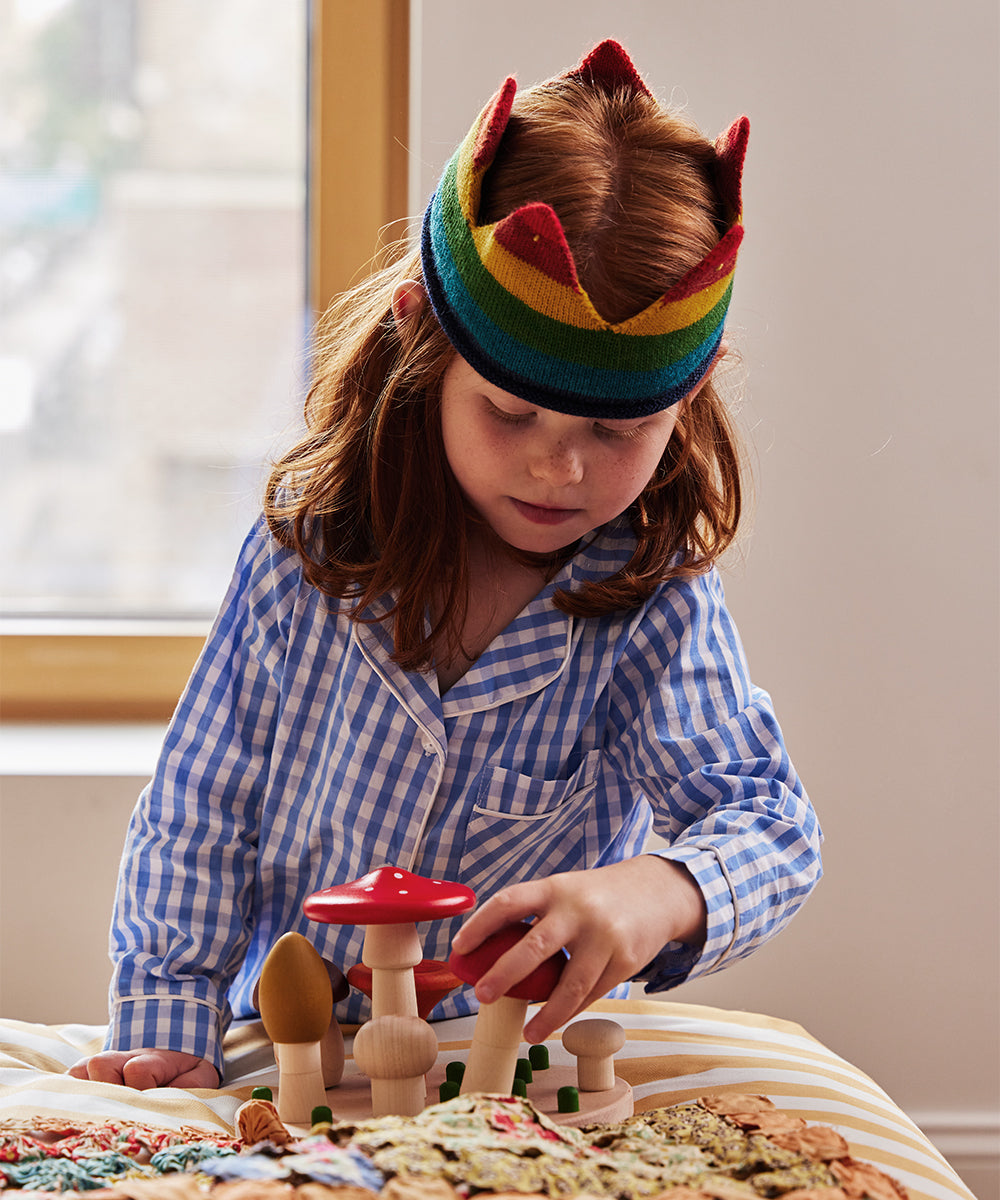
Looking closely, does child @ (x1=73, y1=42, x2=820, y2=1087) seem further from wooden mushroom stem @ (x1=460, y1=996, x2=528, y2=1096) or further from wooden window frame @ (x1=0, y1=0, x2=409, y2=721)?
wooden window frame @ (x1=0, y1=0, x2=409, y2=721)

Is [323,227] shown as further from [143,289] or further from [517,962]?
[517,962]

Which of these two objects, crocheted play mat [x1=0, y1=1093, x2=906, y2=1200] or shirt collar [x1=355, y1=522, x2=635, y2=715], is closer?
crocheted play mat [x1=0, y1=1093, x2=906, y2=1200]

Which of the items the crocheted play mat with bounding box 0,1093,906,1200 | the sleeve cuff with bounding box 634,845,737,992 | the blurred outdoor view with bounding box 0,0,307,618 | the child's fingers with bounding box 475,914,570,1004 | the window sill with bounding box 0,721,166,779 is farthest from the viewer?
the blurred outdoor view with bounding box 0,0,307,618

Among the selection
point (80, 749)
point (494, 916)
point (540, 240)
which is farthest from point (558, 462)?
point (80, 749)

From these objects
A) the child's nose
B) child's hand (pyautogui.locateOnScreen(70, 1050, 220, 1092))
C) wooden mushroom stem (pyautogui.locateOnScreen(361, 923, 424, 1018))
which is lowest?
child's hand (pyautogui.locateOnScreen(70, 1050, 220, 1092))

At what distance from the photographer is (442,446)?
2.42ft

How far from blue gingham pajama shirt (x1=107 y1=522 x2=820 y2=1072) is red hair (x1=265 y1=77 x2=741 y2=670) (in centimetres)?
2

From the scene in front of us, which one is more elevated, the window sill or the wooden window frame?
the wooden window frame

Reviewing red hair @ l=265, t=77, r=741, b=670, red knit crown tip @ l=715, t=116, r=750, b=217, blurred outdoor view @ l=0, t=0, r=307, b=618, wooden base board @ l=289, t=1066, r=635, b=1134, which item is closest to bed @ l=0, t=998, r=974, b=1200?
wooden base board @ l=289, t=1066, r=635, b=1134

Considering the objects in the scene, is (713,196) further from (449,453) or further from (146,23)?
(146,23)

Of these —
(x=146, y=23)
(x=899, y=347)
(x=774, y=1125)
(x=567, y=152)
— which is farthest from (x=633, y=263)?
(x=146, y=23)

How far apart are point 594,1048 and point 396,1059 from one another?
104 mm

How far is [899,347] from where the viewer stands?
1.05 m

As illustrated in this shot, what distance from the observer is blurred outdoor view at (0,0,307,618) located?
1167 mm
